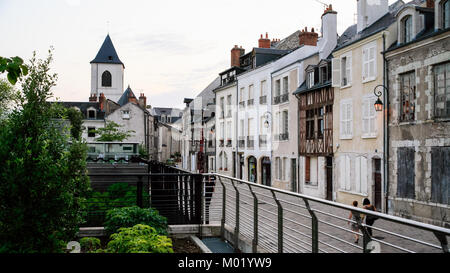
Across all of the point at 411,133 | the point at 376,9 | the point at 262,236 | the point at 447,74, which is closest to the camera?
the point at 262,236

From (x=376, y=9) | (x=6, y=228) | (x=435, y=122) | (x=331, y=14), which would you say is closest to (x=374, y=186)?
(x=435, y=122)

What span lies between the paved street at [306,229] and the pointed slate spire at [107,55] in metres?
86.8

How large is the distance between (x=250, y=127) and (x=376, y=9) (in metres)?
15.1

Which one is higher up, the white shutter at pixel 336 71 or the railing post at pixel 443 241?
the white shutter at pixel 336 71

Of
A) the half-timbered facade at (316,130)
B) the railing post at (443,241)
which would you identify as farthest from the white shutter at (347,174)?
the railing post at (443,241)

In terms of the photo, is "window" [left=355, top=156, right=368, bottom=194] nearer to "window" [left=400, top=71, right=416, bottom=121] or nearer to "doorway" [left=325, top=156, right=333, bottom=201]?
"doorway" [left=325, top=156, right=333, bottom=201]

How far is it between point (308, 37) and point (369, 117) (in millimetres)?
12625

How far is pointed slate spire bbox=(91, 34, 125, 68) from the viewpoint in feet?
296

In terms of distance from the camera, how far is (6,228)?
4492 mm

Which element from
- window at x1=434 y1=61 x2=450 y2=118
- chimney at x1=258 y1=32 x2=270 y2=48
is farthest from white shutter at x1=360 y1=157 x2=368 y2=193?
chimney at x1=258 y1=32 x2=270 y2=48

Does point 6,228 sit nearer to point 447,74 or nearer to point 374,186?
point 447,74

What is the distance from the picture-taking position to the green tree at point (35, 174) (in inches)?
176

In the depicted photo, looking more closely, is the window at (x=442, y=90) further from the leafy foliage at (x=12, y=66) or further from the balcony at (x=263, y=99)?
the balcony at (x=263, y=99)
